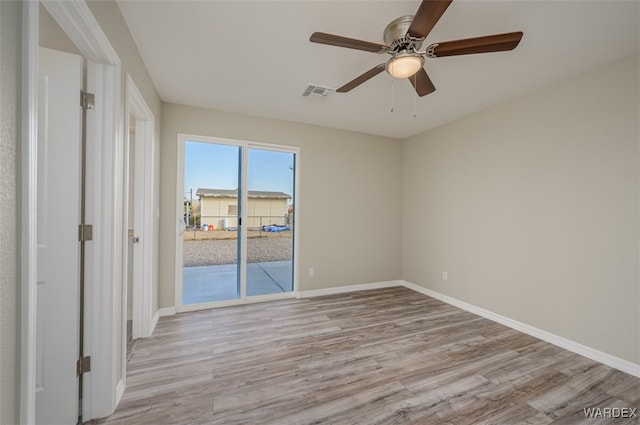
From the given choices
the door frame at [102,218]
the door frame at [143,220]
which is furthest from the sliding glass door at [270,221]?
the door frame at [102,218]

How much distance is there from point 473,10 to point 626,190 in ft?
6.48

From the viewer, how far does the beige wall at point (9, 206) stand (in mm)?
748

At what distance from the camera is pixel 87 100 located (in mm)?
1518

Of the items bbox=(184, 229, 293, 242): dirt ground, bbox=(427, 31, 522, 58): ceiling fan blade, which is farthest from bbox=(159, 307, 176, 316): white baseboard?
bbox=(427, 31, 522, 58): ceiling fan blade

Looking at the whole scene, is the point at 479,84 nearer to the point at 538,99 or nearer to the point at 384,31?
the point at 538,99

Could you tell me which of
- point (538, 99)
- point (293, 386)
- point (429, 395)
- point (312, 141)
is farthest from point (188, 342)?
point (538, 99)

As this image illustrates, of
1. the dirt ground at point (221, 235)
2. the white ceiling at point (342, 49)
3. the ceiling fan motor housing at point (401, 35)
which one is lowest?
the dirt ground at point (221, 235)

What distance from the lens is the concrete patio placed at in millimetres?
3494

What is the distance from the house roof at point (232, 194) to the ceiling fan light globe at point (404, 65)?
2.41 metres

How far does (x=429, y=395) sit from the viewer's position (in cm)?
182

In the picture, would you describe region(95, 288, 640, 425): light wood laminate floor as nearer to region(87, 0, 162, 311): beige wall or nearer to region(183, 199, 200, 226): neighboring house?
region(87, 0, 162, 311): beige wall

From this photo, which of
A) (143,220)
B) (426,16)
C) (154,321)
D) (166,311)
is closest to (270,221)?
(143,220)

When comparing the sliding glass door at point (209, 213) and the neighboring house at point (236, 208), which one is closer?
the sliding glass door at point (209, 213)

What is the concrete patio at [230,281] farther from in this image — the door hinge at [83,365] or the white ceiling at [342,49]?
the white ceiling at [342,49]
